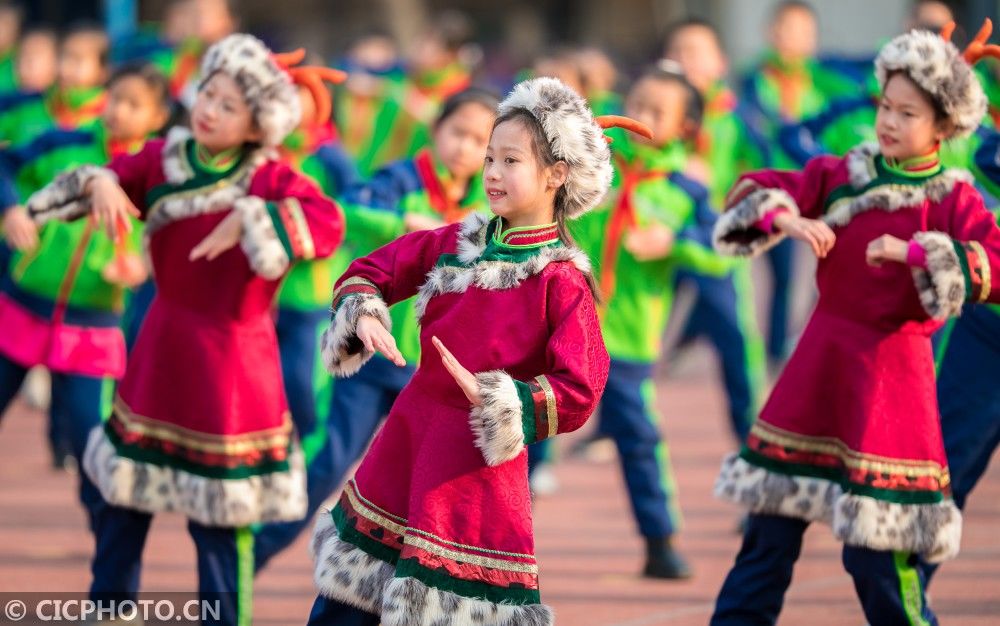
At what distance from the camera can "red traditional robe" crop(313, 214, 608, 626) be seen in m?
3.73

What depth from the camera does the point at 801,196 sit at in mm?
4777

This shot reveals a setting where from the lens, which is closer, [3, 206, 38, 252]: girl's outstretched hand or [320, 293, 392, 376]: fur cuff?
[320, 293, 392, 376]: fur cuff

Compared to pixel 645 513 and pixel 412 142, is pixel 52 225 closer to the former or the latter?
pixel 645 513

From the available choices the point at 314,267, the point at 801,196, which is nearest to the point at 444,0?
the point at 314,267

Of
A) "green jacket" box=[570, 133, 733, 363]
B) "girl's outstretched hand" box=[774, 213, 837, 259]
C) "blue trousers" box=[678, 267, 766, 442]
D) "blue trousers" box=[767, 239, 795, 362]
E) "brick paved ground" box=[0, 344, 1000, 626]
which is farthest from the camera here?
"blue trousers" box=[767, 239, 795, 362]

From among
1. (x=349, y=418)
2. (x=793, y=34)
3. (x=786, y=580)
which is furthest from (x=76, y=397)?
(x=793, y=34)

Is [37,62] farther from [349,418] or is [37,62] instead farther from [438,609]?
[438,609]

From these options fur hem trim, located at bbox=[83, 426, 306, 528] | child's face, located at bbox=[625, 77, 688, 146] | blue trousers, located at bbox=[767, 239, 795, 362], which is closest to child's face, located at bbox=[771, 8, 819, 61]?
blue trousers, located at bbox=[767, 239, 795, 362]

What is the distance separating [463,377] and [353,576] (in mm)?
601

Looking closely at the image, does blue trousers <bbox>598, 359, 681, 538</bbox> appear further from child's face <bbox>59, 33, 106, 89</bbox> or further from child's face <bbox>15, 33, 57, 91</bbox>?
child's face <bbox>15, 33, 57, 91</bbox>

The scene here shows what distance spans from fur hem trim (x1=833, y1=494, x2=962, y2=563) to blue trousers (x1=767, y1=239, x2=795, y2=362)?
6732mm

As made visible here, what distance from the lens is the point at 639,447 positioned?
6.31 meters

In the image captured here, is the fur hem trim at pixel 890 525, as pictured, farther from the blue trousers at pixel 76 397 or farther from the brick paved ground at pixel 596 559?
the blue trousers at pixel 76 397

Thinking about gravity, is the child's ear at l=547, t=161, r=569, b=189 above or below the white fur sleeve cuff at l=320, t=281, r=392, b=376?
above
